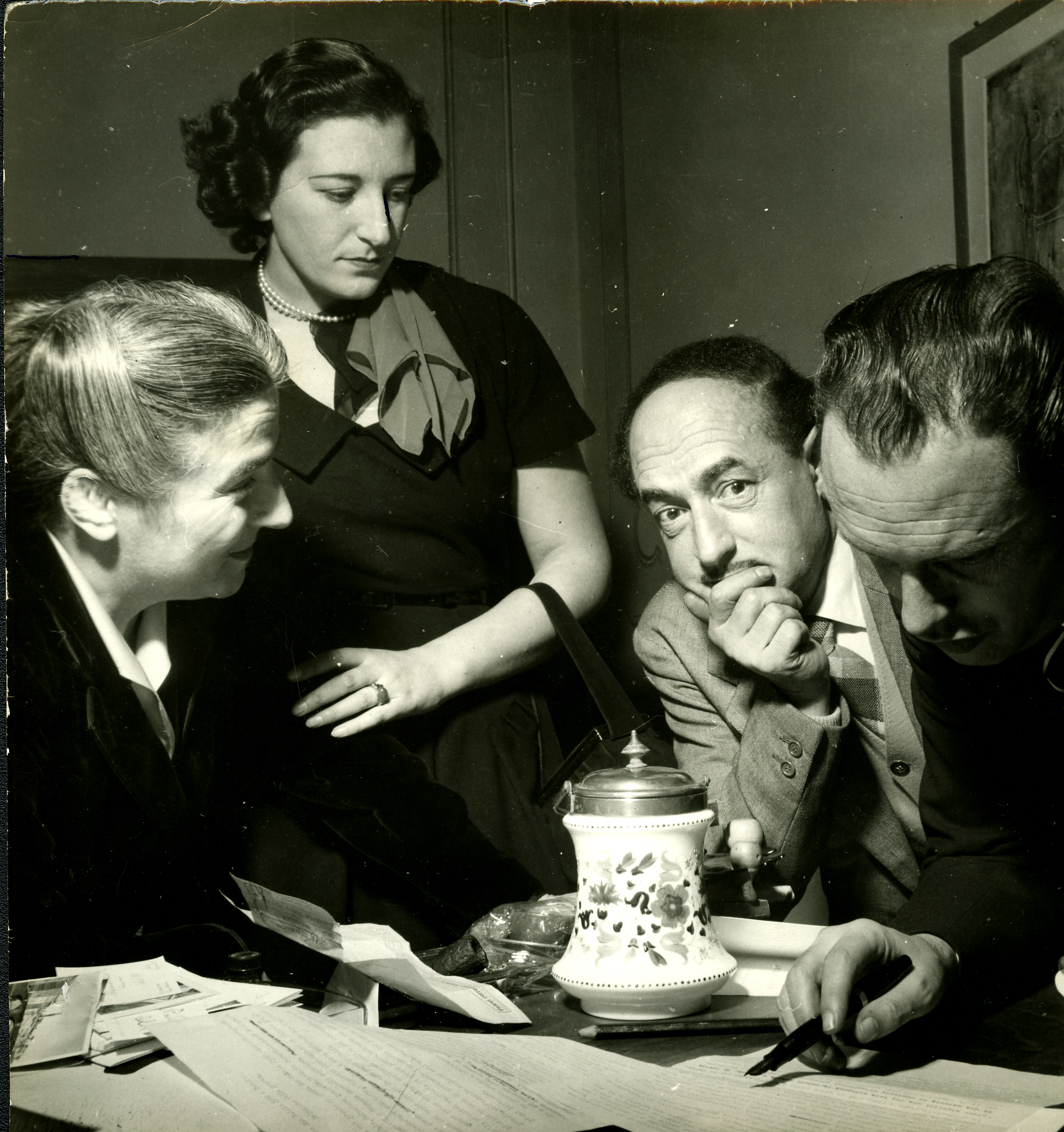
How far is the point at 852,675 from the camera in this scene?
43.3 inches

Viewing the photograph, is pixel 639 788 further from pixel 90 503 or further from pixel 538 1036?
pixel 90 503

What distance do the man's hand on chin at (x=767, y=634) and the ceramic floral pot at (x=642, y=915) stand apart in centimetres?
18

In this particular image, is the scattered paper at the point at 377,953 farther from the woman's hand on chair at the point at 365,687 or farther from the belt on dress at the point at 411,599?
the belt on dress at the point at 411,599

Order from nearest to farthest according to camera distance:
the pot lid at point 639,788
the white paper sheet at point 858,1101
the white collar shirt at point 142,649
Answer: the white paper sheet at point 858,1101
the pot lid at point 639,788
the white collar shirt at point 142,649

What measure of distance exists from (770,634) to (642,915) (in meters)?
0.31

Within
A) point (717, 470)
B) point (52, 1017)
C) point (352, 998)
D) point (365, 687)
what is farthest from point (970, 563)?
point (52, 1017)

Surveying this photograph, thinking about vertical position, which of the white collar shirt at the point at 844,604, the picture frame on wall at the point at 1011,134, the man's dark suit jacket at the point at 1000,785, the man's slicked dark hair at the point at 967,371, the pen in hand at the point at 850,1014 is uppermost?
the picture frame on wall at the point at 1011,134

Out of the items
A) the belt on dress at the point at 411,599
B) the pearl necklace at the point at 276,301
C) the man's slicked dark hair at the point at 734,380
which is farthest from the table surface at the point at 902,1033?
the pearl necklace at the point at 276,301

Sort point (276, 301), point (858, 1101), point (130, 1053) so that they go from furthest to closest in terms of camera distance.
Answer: point (276, 301) < point (130, 1053) < point (858, 1101)

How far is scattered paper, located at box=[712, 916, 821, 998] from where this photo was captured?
3.33 ft

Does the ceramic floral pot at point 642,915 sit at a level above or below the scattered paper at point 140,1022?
above

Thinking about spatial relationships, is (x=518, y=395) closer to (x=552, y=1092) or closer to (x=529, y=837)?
(x=529, y=837)

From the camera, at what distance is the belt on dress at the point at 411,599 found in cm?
110

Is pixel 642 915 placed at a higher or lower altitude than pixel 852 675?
lower
